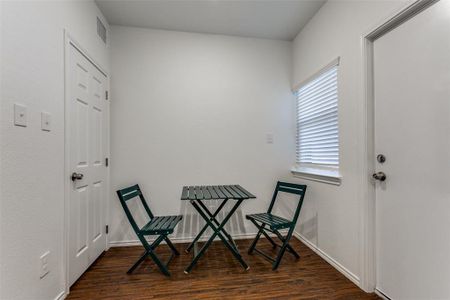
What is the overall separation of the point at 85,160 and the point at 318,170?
2477 millimetres

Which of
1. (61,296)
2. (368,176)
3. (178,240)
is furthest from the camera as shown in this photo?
(178,240)

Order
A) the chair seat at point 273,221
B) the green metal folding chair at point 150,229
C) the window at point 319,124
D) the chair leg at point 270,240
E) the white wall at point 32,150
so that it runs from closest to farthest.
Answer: the white wall at point 32,150 < the green metal folding chair at point 150,229 < the chair seat at point 273,221 < the window at point 319,124 < the chair leg at point 270,240

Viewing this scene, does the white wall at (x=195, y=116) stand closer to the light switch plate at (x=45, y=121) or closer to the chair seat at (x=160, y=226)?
the chair seat at (x=160, y=226)

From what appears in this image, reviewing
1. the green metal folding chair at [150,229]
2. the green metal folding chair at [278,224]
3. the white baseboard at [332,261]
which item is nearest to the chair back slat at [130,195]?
the green metal folding chair at [150,229]

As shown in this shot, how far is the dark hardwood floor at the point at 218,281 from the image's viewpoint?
1.66 m

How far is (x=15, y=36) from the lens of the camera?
1.18 meters

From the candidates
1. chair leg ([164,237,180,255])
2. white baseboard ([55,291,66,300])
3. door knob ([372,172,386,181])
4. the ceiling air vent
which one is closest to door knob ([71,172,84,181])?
white baseboard ([55,291,66,300])

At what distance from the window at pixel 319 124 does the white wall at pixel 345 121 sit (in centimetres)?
13

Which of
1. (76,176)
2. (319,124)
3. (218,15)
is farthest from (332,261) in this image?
(218,15)

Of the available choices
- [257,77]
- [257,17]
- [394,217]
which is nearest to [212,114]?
[257,77]

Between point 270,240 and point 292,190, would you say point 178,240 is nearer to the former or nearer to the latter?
point 270,240

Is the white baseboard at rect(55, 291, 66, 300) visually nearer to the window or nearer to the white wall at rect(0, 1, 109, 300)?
the white wall at rect(0, 1, 109, 300)

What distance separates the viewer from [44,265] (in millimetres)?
1406

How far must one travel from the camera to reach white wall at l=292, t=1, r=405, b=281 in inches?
69.0
